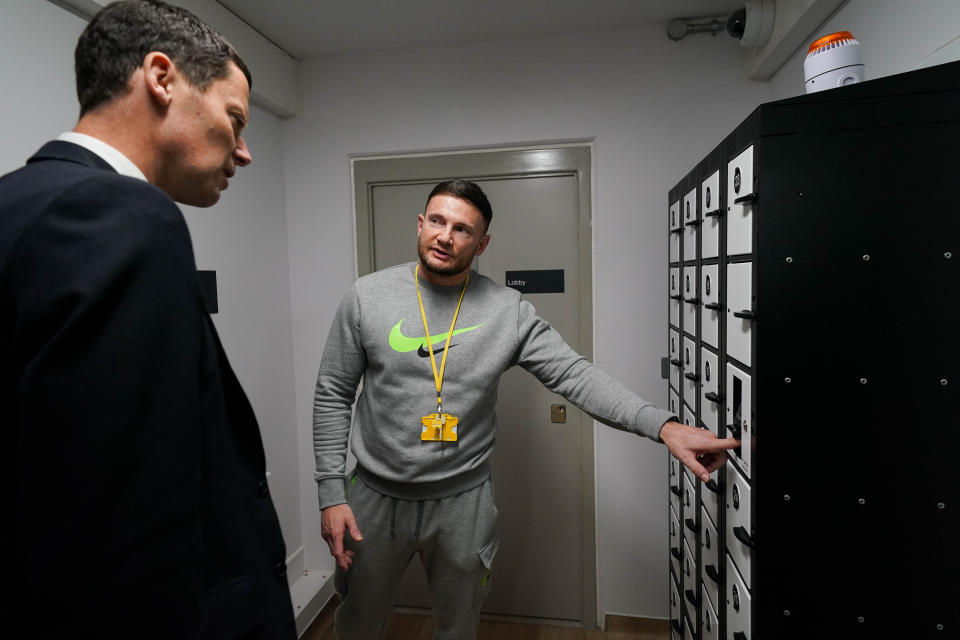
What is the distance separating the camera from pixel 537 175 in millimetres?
2355

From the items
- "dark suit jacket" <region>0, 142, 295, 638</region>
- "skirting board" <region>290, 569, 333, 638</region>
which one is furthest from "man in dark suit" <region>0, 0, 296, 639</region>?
"skirting board" <region>290, 569, 333, 638</region>

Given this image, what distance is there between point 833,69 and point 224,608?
1380 mm

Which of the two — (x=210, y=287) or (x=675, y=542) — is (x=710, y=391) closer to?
(x=675, y=542)

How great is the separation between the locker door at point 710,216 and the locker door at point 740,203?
7 centimetres

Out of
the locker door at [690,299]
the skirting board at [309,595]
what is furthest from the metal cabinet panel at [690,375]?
the skirting board at [309,595]

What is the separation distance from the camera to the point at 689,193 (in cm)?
161

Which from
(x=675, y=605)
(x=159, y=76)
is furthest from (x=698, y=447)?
(x=159, y=76)

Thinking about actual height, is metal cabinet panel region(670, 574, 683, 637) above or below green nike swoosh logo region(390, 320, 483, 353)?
below

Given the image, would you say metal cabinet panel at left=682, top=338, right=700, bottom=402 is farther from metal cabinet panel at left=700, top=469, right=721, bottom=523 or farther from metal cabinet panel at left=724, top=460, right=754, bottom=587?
metal cabinet panel at left=724, top=460, right=754, bottom=587

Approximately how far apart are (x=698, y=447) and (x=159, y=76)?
1230 mm

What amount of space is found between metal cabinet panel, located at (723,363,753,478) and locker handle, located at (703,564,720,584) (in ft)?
1.06

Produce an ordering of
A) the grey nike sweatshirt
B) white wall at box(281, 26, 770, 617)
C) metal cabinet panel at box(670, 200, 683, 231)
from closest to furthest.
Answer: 1. the grey nike sweatshirt
2. metal cabinet panel at box(670, 200, 683, 231)
3. white wall at box(281, 26, 770, 617)

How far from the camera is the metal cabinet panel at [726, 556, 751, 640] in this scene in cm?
112

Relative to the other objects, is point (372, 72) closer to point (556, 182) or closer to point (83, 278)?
point (556, 182)
